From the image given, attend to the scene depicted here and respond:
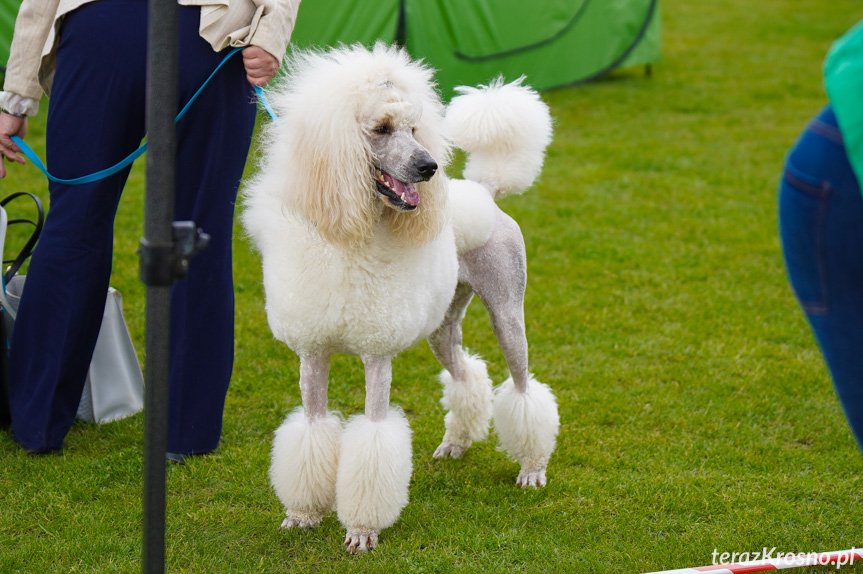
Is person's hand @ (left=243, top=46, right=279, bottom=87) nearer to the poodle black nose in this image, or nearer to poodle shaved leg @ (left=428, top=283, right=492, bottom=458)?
the poodle black nose

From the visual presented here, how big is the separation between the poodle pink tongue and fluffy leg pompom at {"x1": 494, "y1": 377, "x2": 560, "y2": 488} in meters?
0.96

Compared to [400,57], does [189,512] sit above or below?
below

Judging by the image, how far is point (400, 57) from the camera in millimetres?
2262

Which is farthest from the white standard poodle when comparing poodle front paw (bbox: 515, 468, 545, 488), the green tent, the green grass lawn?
the green tent

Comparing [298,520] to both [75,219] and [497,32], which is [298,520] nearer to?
[75,219]

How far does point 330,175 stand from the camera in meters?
2.10

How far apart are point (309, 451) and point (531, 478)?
82 centimetres

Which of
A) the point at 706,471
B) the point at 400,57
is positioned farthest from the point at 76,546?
the point at 706,471

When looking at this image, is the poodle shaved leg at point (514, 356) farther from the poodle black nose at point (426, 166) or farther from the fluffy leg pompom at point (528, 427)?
the poodle black nose at point (426, 166)

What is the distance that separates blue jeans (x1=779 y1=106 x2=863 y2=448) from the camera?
127 centimetres

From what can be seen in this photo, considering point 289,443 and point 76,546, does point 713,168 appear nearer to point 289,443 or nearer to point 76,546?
point 289,443

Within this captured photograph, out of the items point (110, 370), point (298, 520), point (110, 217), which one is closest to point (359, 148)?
point (110, 217)

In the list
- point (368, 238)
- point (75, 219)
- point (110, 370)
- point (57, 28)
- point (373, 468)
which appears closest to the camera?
point (368, 238)

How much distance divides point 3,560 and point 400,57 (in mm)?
1710
